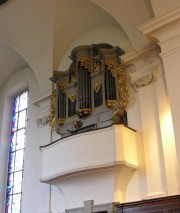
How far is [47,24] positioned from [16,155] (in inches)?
150

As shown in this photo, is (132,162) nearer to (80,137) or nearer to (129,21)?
(80,137)

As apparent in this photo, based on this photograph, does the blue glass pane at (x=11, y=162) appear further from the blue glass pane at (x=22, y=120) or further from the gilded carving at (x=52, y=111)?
the gilded carving at (x=52, y=111)

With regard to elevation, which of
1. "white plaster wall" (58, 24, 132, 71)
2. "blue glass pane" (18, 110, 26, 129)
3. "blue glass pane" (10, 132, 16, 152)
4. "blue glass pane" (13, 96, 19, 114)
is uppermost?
"white plaster wall" (58, 24, 132, 71)

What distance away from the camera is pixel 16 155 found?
10.1m

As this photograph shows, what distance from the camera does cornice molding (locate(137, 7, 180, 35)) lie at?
6.41m

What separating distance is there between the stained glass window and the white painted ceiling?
169 centimetres

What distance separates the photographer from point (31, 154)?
917cm

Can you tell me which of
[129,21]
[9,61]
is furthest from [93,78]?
[9,61]

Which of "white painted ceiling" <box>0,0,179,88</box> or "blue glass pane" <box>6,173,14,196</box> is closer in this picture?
"white painted ceiling" <box>0,0,179,88</box>

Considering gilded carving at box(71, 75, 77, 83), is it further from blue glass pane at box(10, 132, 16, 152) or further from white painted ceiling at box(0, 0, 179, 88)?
blue glass pane at box(10, 132, 16, 152)

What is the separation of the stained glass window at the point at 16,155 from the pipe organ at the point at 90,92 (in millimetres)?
2111

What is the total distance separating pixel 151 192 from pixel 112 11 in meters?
4.04

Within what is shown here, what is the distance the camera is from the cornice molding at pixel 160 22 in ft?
21.0

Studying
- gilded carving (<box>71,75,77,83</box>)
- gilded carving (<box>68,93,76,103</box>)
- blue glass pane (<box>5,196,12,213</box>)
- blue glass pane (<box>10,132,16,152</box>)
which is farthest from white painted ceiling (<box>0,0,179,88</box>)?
blue glass pane (<box>5,196,12,213</box>)
